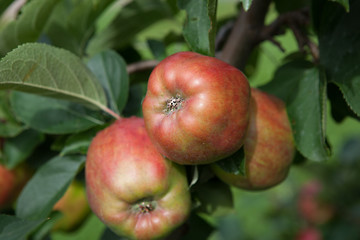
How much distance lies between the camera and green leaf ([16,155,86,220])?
0.56 m

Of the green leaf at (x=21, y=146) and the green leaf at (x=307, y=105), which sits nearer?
the green leaf at (x=307, y=105)

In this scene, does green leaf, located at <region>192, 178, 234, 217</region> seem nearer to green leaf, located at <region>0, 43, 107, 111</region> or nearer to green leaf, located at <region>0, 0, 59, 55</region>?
green leaf, located at <region>0, 43, 107, 111</region>

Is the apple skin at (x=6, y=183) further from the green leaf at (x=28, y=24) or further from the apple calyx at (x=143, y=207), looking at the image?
the apple calyx at (x=143, y=207)

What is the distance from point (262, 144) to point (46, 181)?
0.99ft

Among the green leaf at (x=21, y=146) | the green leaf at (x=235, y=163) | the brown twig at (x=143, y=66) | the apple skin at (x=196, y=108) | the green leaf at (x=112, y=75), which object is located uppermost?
the apple skin at (x=196, y=108)

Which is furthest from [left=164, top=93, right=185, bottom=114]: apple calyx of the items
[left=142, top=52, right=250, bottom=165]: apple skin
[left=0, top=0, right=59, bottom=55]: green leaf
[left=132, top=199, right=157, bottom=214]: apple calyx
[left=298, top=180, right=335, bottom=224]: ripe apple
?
[left=298, top=180, right=335, bottom=224]: ripe apple

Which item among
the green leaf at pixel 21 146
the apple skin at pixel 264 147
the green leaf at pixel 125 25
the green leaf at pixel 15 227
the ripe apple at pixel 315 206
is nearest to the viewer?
the green leaf at pixel 15 227

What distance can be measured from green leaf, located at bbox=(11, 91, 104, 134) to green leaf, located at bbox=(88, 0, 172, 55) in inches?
8.0

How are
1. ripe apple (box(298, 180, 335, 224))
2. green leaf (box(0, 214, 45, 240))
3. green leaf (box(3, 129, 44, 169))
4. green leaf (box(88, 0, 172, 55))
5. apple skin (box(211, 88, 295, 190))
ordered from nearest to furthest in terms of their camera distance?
green leaf (box(0, 214, 45, 240)) → apple skin (box(211, 88, 295, 190)) → green leaf (box(3, 129, 44, 169)) → green leaf (box(88, 0, 172, 55)) → ripe apple (box(298, 180, 335, 224))

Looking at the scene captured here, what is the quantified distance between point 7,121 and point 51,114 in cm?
14

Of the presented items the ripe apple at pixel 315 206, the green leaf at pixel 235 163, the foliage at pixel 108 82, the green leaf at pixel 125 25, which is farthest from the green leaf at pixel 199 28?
the ripe apple at pixel 315 206

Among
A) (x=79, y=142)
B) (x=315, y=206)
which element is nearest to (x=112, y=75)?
(x=79, y=142)

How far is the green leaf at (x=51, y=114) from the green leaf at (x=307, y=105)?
26 cm

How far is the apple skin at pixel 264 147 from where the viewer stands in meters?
0.53
